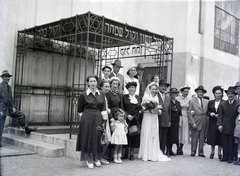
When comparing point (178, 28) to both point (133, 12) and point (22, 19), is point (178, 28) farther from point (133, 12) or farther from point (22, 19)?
point (22, 19)

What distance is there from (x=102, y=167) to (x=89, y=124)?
947mm

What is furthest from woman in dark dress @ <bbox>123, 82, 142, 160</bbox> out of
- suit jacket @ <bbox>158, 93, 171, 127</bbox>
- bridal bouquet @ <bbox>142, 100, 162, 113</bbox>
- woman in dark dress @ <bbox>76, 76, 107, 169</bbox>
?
woman in dark dress @ <bbox>76, 76, 107, 169</bbox>

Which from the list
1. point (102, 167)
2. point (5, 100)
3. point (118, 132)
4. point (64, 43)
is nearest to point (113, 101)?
point (118, 132)

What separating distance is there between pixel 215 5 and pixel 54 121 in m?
8.38

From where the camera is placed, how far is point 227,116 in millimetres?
6969

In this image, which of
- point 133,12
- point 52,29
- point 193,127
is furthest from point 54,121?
point 133,12

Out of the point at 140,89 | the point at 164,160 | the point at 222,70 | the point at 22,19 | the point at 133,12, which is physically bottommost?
the point at 164,160

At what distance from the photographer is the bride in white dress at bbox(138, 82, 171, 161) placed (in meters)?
6.75

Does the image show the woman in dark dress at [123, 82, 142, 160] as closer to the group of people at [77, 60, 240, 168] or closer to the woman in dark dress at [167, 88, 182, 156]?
the group of people at [77, 60, 240, 168]

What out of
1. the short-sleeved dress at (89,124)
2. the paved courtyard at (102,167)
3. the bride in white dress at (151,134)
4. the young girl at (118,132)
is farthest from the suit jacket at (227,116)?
the short-sleeved dress at (89,124)

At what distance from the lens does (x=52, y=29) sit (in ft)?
27.8

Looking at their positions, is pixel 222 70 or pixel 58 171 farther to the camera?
pixel 222 70

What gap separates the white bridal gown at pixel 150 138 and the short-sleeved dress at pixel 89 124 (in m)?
1.29

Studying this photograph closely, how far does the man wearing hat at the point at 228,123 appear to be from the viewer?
690cm
